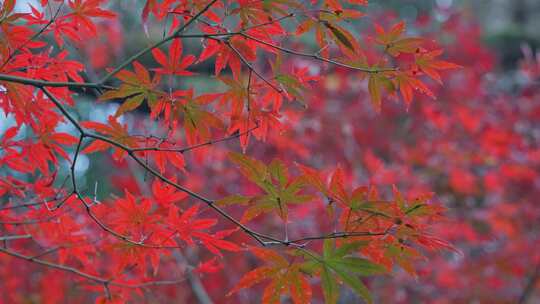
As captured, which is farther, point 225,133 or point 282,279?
point 225,133

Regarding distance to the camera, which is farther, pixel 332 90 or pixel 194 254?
pixel 332 90

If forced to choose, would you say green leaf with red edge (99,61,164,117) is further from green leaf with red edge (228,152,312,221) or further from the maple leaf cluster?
green leaf with red edge (228,152,312,221)

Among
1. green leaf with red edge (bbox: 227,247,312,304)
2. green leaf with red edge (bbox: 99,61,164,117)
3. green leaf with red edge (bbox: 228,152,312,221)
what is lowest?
green leaf with red edge (bbox: 227,247,312,304)

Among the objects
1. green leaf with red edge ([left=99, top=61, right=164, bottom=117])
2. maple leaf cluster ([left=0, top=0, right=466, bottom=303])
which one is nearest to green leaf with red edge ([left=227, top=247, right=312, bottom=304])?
maple leaf cluster ([left=0, top=0, right=466, bottom=303])

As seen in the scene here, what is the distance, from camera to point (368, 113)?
156 inches

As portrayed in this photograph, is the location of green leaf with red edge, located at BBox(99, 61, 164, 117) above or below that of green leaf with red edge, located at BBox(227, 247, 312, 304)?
above

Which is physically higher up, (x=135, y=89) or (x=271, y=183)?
(x=135, y=89)

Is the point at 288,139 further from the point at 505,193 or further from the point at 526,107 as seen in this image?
the point at 505,193

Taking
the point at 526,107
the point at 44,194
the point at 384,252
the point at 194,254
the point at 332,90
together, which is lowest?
the point at 384,252

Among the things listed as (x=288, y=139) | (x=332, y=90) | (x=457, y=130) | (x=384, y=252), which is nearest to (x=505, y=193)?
(x=457, y=130)

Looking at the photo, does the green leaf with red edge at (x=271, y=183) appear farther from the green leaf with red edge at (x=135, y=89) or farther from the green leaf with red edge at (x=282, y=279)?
the green leaf with red edge at (x=135, y=89)

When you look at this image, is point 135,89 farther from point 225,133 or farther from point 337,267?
point 337,267

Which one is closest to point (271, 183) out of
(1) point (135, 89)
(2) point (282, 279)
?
(2) point (282, 279)

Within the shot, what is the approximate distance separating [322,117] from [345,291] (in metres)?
1.40
